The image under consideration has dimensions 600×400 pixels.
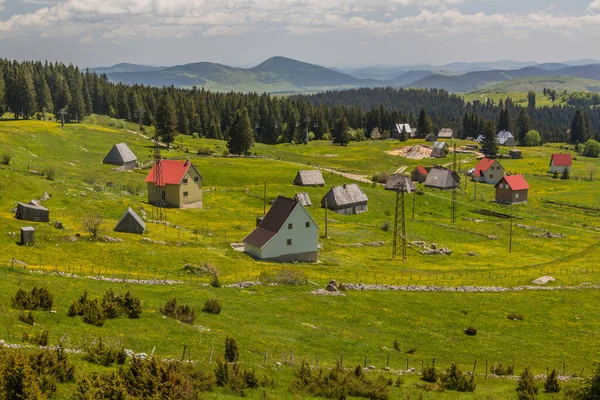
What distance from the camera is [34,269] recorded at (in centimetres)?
4241

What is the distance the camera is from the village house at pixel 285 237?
6212 centimetres

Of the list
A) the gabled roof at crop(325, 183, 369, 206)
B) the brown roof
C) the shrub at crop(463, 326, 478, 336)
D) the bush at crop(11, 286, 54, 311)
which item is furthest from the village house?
the gabled roof at crop(325, 183, 369, 206)

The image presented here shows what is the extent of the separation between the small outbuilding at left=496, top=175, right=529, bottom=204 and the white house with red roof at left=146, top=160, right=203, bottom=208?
6716 cm

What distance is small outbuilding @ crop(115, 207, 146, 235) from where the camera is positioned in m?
62.4

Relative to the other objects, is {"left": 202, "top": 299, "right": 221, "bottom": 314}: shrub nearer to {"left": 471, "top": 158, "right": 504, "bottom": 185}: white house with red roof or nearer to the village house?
the village house

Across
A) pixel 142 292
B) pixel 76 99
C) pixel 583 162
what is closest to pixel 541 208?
pixel 583 162

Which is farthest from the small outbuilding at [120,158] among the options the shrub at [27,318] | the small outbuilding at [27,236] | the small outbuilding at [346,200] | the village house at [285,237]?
the shrub at [27,318]

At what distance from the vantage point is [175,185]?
87.1 meters

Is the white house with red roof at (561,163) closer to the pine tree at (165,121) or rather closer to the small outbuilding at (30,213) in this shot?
the pine tree at (165,121)

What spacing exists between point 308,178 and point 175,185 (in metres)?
35.2

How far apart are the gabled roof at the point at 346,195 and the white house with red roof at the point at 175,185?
22727 mm

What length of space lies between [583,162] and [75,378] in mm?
196737

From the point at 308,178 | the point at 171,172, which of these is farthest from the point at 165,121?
the point at 171,172

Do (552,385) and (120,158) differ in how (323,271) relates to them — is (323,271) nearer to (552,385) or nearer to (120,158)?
(552,385)
